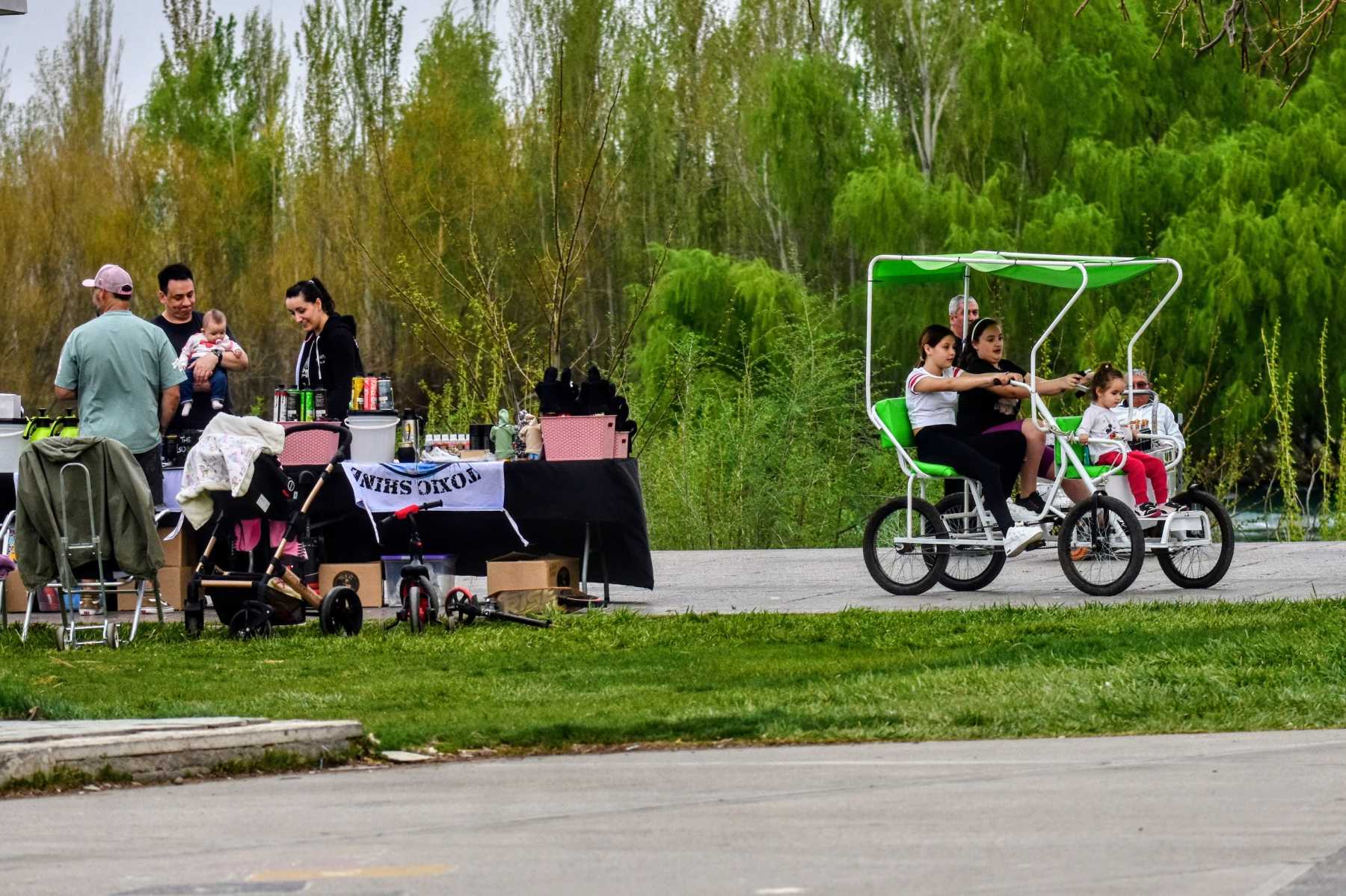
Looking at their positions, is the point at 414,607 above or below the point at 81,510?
below

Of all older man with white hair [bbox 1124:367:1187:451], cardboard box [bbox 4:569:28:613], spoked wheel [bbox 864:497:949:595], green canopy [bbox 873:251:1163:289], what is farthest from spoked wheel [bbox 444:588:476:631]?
older man with white hair [bbox 1124:367:1187:451]

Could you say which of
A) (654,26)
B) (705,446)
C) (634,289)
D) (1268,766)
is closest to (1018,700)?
(1268,766)

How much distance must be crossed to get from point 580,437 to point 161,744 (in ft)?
23.1

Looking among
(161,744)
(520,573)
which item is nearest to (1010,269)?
(520,573)

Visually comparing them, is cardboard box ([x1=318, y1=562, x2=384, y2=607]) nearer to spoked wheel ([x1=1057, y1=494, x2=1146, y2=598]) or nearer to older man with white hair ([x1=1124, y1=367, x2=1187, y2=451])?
spoked wheel ([x1=1057, y1=494, x2=1146, y2=598])

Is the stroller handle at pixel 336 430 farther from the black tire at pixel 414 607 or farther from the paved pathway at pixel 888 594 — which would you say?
the paved pathway at pixel 888 594

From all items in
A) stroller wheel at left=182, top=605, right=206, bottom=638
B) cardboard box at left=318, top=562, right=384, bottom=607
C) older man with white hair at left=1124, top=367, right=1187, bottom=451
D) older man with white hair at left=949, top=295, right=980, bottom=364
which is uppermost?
older man with white hair at left=949, top=295, right=980, bottom=364

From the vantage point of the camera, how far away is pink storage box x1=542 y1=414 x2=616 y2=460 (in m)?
14.5

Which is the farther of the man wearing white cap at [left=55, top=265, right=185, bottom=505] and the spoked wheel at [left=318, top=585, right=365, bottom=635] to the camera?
the man wearing white cap at [left=55, top=265, right=185, bottom=505]

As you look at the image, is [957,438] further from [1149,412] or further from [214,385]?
[214,385]

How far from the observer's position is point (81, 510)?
41.6 feet

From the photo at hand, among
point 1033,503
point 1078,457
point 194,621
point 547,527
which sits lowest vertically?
point 194,621

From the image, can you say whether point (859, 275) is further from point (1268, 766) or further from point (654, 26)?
point (1268, 766)

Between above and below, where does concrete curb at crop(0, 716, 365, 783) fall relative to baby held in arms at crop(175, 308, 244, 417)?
below
